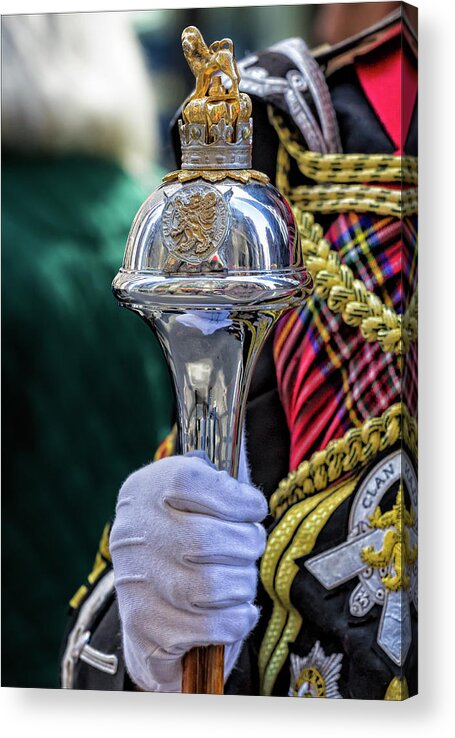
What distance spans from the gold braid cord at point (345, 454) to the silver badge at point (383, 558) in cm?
2

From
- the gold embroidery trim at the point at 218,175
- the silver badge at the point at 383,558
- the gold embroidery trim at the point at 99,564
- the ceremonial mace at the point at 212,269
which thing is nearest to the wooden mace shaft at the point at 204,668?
the ceremonial mace at the point at 212,269

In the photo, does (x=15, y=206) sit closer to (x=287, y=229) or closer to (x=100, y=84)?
(x=100, y=84)

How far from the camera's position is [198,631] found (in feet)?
4.42

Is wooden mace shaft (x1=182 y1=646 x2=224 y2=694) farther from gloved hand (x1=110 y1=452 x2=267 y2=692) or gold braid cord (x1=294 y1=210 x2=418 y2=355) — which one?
gold braid cord (x1=294 y1=210 x2=418 y2=355)

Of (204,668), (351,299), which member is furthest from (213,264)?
(351,299)

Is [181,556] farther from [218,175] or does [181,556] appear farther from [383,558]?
[383,558]

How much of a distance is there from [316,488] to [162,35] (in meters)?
0.64

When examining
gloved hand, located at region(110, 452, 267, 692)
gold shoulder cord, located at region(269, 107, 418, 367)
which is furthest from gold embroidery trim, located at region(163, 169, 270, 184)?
gold shoulder cord, located at region(269, 107, 418, 367)

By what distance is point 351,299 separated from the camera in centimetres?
195

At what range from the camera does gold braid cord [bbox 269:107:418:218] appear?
6.27 feet

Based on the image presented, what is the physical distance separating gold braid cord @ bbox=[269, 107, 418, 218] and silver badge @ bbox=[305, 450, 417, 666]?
32 centimetres

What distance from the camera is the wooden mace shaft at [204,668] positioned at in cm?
135

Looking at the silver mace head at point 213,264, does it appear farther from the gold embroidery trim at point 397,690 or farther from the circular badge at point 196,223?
the gold embroidery trim at point 397,690

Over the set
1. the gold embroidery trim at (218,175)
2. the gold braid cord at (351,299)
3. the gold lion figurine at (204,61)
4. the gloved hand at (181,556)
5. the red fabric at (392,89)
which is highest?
the red fabric at (392,89)
